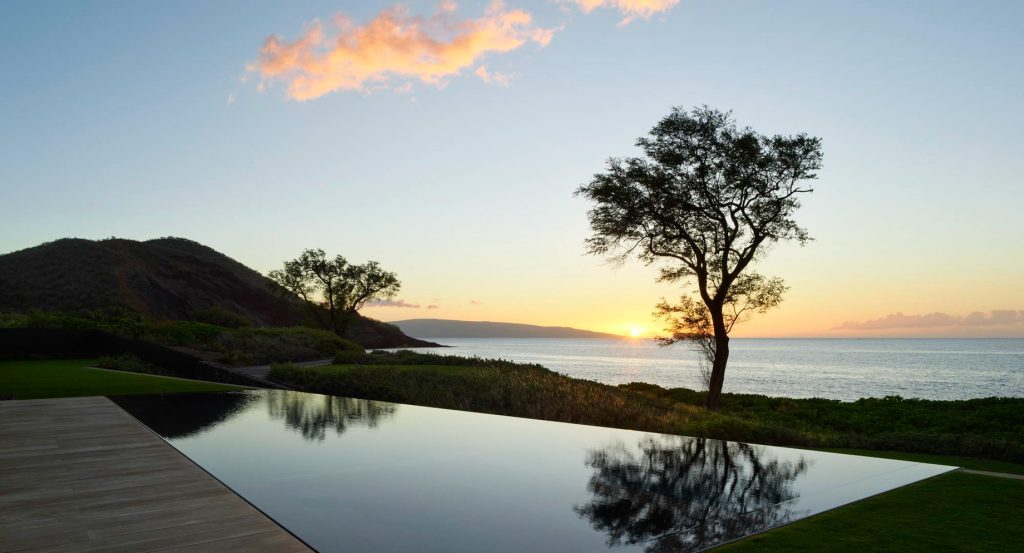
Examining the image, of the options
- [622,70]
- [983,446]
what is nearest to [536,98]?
[622,70]

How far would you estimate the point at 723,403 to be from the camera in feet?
70.4

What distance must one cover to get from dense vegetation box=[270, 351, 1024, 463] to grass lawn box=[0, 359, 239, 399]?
3.63 m

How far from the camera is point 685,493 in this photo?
193 inches

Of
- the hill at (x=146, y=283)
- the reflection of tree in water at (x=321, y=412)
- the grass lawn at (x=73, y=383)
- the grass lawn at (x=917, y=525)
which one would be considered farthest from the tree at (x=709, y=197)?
the hill at (x=146, y=283)

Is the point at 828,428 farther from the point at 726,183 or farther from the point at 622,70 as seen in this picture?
the point at 622,70

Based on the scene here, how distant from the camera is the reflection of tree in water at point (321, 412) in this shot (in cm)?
833

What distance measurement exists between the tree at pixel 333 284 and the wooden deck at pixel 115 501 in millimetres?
41557

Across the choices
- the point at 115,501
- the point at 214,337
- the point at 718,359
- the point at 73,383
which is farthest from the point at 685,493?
the point at 214,337

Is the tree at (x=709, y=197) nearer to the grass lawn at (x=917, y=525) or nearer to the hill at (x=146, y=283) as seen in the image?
the grass lawn at (x=917, y=525)

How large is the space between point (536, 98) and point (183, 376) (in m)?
14.0

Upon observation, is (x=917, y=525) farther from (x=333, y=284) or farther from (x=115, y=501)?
(x=333, y=284)

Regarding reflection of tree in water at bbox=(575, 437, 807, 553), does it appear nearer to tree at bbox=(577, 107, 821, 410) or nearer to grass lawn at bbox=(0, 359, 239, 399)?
grass lawn at bbox=(0, 359, 239, 399)

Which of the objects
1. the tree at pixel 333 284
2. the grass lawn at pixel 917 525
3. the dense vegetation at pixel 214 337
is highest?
the tree at pixel 333 284

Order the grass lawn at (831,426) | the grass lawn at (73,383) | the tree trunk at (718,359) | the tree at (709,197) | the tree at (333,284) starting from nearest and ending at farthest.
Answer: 1. the grass lawn at (831,426)
2. the grass lawn at (73,383)
3. the tree at (709,197)
4. the tree trunk at (718,359)
5. the tree at (333,284)
